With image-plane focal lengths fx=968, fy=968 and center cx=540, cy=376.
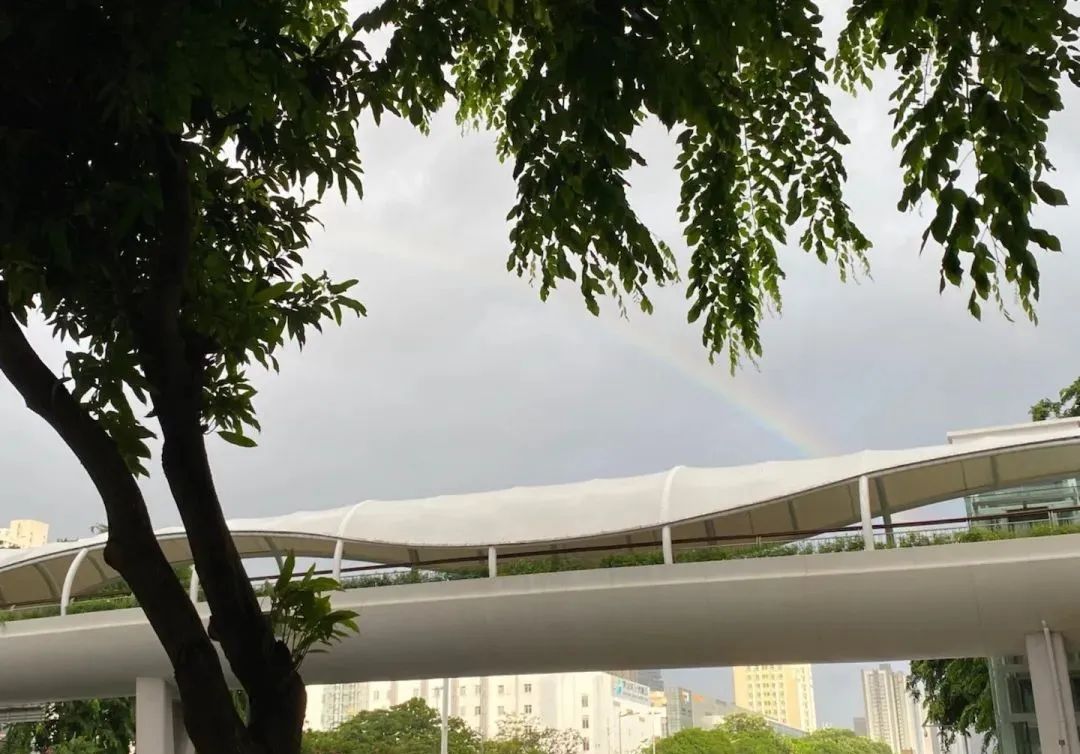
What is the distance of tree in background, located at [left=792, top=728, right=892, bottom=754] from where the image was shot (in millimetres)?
55237

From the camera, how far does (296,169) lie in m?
2.88

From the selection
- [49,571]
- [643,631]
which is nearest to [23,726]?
[49,571]

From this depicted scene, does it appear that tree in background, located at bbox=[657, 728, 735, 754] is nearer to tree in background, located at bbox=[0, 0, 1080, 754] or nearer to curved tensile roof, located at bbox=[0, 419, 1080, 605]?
curved tensile roof, located at bbox=[0, 419, 1080, 605]

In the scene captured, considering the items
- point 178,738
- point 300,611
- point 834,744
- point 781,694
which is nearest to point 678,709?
point 781,694

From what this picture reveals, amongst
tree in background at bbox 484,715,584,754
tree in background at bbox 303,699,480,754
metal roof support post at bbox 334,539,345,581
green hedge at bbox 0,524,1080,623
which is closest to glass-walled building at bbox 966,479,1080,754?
green hedge at bbox 0,524,1080,623

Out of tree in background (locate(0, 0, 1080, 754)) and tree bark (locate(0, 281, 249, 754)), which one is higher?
tree in background (locate(0, 0, 1080, 754))

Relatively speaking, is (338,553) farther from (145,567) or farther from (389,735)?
(389,735)

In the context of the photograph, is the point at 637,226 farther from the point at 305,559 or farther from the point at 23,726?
the point at 23,726

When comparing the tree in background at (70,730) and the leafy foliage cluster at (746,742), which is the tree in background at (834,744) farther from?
the tree in background at (70,730)

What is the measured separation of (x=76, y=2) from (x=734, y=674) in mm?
143512

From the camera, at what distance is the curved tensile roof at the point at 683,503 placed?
14.0 metres

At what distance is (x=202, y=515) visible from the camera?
2459mm

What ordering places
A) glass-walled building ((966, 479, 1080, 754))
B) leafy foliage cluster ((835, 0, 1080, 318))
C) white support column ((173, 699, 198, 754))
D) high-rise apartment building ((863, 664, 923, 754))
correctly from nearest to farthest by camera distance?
leafy foliage cluster ((835, 0, 1080, 318)), glass-walled building ((966, 479, 1080, 754)), white support column ((173, 699, 198, 754)), high-rise apartment building ((863, 664, 923, 754))

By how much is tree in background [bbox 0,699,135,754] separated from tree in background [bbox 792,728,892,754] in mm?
40466
